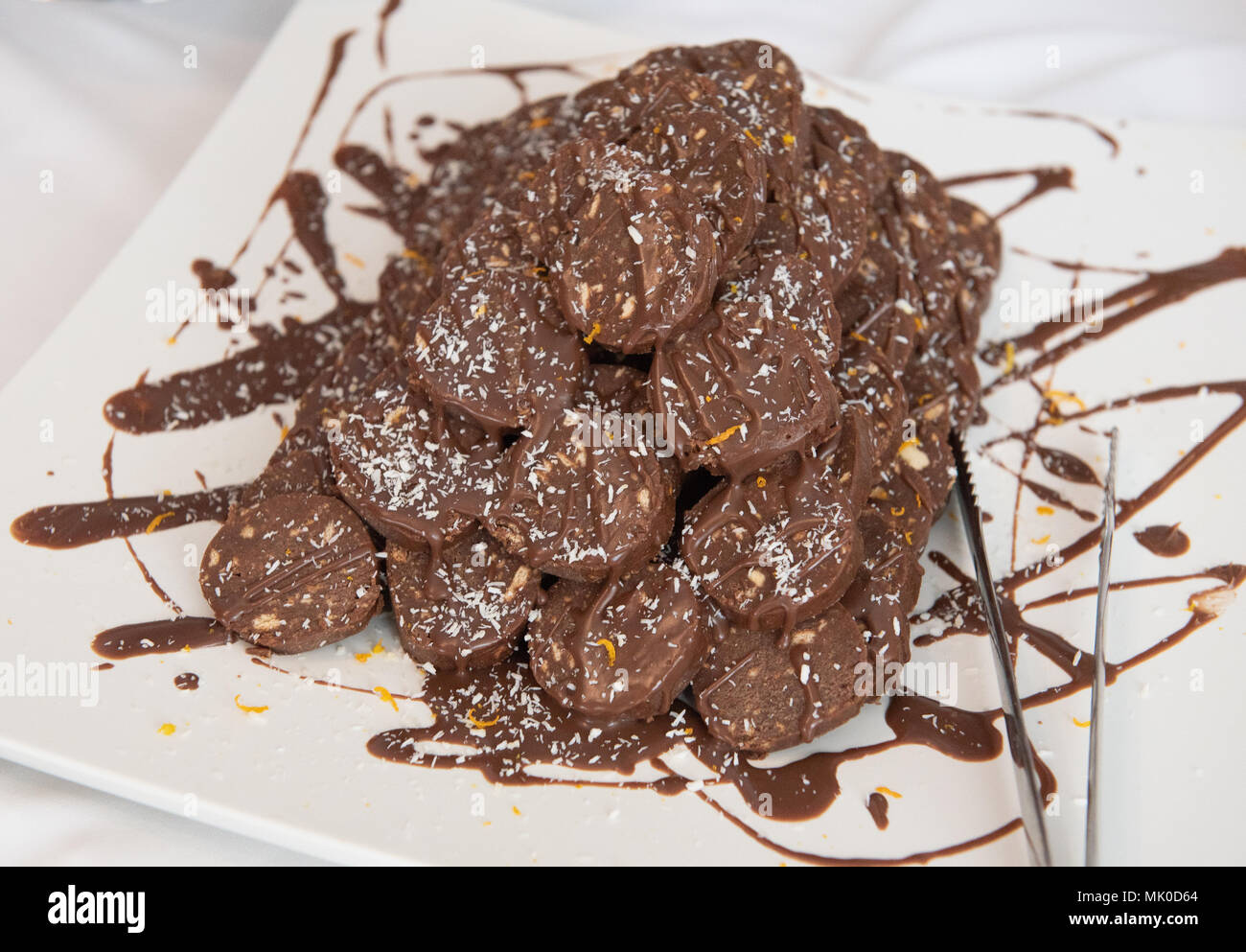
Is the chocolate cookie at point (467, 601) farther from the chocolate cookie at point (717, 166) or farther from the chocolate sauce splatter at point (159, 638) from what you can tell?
the chocolate cookie at point (717, 166)

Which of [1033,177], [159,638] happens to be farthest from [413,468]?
[1033,177]

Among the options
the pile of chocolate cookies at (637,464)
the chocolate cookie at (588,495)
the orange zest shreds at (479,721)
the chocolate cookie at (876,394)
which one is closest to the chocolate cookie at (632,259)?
the pile of chocolate cookies at (637,464)

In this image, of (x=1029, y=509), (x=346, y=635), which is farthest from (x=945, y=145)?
(x=346, y=635)

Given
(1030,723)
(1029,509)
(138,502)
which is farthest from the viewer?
(1029,509)

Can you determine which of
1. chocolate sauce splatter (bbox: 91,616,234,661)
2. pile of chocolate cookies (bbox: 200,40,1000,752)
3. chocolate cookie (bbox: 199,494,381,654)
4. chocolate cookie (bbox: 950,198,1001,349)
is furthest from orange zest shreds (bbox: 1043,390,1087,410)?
chocolate sauce splatter (bbox: 91,616,234,661)

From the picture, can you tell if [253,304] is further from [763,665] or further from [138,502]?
[763,665]

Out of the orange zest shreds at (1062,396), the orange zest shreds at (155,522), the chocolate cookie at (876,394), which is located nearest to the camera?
the chocolate cookie at (876,394)
